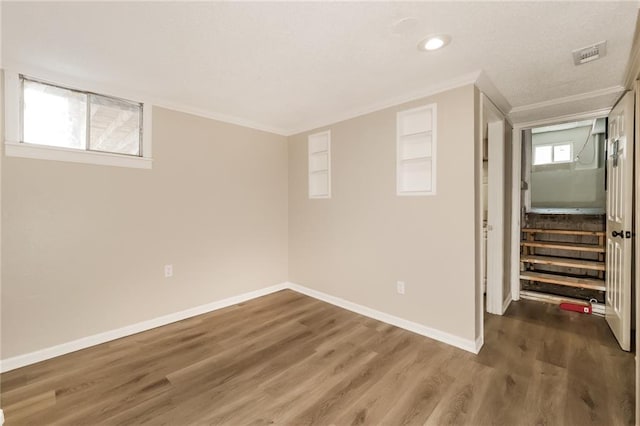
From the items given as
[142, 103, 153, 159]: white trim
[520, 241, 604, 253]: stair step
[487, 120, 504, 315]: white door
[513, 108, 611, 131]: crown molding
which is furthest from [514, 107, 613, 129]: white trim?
[142, 103, 153, 159]: white trim

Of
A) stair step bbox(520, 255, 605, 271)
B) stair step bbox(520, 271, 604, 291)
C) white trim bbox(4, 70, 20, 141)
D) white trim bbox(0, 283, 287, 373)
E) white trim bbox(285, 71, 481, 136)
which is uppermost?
white trim bbox(285, 71, 481, 136)

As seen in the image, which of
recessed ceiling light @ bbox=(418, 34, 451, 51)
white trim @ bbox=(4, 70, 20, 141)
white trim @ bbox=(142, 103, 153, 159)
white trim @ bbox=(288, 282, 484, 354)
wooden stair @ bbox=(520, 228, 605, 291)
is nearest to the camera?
recessed ceiling light @ bbox=(418, 34, 451, 51)

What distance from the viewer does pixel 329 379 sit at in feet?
6.40

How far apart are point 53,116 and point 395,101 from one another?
9.98 ft

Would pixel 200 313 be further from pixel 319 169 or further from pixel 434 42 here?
pixel 434 42

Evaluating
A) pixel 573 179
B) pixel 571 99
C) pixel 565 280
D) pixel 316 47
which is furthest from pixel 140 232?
pixel 573 179

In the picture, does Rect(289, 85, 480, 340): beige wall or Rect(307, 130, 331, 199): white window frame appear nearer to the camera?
Rect(289, 85, 480, 340): beige wall

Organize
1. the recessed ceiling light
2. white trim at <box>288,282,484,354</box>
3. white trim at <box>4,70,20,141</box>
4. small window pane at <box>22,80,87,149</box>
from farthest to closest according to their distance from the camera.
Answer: white trim at <box>288,282,484,354</box> → small window pane at <box>22,80,87,149</box> → white trim at <box>4,70,20,141</box> → the recessed ceiling light

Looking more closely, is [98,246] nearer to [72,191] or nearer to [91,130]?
[72,191]

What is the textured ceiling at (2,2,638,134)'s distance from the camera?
1500mm

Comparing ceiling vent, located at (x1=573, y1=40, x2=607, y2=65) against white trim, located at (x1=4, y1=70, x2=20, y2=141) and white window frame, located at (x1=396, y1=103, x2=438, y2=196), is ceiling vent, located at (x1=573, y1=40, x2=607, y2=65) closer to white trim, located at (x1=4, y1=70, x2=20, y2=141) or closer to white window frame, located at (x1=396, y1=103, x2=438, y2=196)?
white window frame, located at (x1=396, y1=103, x2=438, y2=196)

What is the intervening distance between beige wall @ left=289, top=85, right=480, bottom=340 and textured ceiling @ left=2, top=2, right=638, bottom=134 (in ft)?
1.56

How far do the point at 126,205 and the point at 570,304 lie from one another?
4.87 m

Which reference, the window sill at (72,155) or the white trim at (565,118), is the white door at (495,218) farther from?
the window sill at (72,155)
